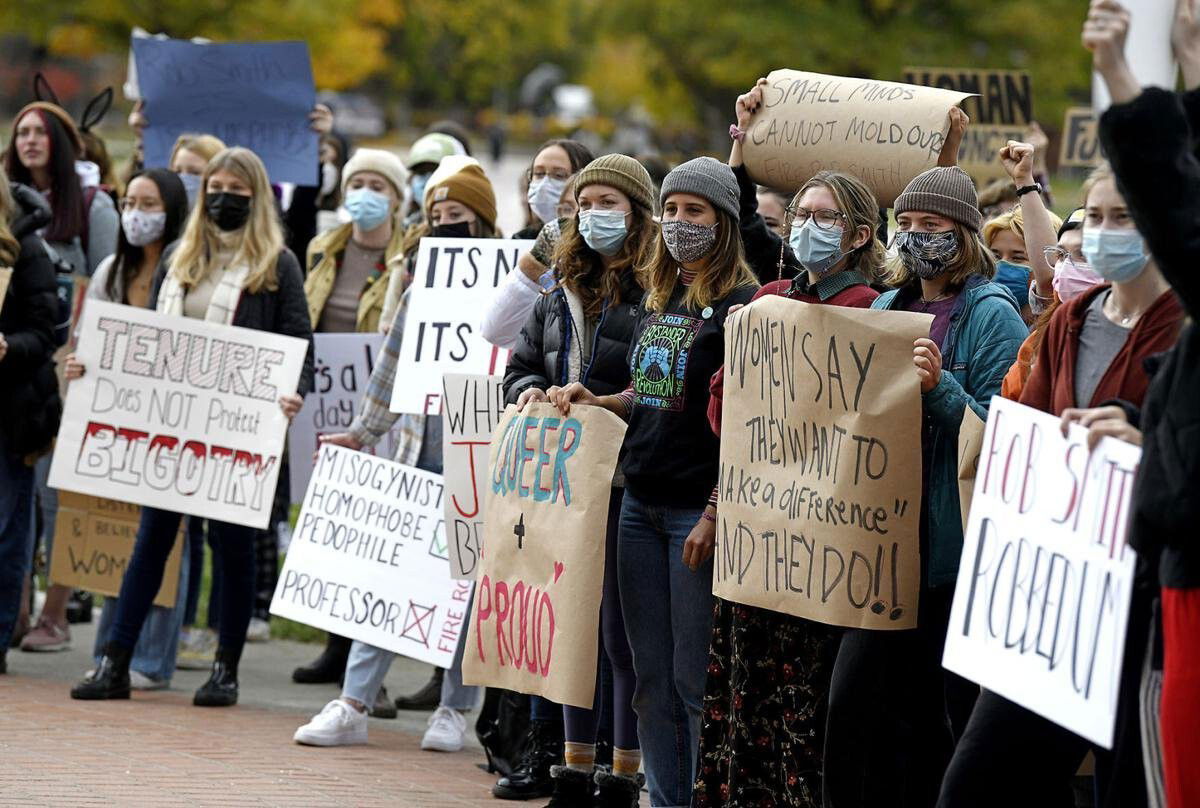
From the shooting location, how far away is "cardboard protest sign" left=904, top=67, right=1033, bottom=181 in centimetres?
1070

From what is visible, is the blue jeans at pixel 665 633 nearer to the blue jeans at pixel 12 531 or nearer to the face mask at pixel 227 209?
the face mask at pixel 227 209

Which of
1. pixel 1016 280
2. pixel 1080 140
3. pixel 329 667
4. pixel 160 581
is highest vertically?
pixel 1080 140

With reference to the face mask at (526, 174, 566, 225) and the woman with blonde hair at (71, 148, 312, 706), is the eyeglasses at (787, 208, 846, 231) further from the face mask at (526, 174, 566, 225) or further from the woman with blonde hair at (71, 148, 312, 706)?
the woman with blonde hair at (71, 148, 312, 706)

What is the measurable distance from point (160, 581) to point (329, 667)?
1.20 metres

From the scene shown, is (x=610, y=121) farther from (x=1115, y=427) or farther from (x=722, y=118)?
(x=1115, y=427)

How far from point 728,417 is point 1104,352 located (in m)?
1.33

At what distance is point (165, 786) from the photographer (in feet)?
21.6

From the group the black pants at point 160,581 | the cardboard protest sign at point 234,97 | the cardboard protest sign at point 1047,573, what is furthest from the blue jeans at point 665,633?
the cardboard protest sign at point 234,97

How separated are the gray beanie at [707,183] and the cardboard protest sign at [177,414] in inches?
107

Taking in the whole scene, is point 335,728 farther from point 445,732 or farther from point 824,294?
point 824,294

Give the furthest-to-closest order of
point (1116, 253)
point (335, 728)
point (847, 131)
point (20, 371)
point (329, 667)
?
point (329, 667), point (20, 371), point (335, 728), point (847, 131), point (1116, 253)

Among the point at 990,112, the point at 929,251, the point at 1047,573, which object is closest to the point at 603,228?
the point at 929,251

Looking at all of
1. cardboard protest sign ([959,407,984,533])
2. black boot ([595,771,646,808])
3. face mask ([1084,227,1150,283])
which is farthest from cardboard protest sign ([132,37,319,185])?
face mask ([1084,227,1150,283])

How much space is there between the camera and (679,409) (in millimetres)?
5883
